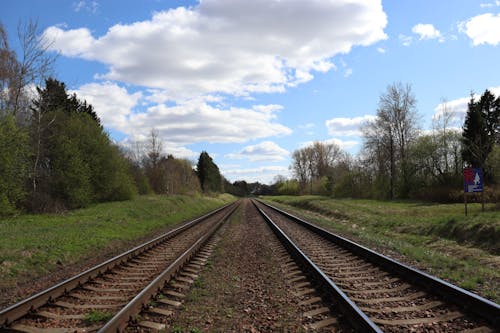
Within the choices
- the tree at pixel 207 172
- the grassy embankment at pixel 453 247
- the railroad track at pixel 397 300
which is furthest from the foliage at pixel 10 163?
the tree at pixel 207 172

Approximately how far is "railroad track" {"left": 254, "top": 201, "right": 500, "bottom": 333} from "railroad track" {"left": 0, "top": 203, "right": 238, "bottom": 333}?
318 cm

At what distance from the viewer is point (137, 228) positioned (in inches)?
805

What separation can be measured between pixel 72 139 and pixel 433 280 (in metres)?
27.6

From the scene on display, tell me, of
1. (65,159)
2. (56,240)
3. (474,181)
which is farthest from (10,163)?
(474,181)

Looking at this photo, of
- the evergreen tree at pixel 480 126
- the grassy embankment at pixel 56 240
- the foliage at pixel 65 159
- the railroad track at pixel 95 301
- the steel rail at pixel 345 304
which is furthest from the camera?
the evergreen tree at pixel 480 126

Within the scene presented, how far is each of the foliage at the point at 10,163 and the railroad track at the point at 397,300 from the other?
687 inches

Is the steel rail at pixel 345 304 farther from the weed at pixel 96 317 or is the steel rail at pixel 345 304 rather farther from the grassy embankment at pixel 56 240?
the grassy embankment at pixel 56 240

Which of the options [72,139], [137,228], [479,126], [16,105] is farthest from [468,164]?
[16,105]

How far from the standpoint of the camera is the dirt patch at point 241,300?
210 inches

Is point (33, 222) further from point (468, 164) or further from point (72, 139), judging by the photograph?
point (468, 164)

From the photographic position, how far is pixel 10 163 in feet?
64.2

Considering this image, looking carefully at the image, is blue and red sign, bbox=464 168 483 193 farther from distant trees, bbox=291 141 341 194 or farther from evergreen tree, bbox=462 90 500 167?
distant trees, bbox=291 141 341 194

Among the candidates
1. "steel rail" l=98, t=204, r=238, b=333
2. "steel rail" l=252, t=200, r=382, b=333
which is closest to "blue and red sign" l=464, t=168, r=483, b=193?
"steel rail" l=252, t=200, r=382, b=333

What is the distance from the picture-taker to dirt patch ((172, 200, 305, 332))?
5.33m
